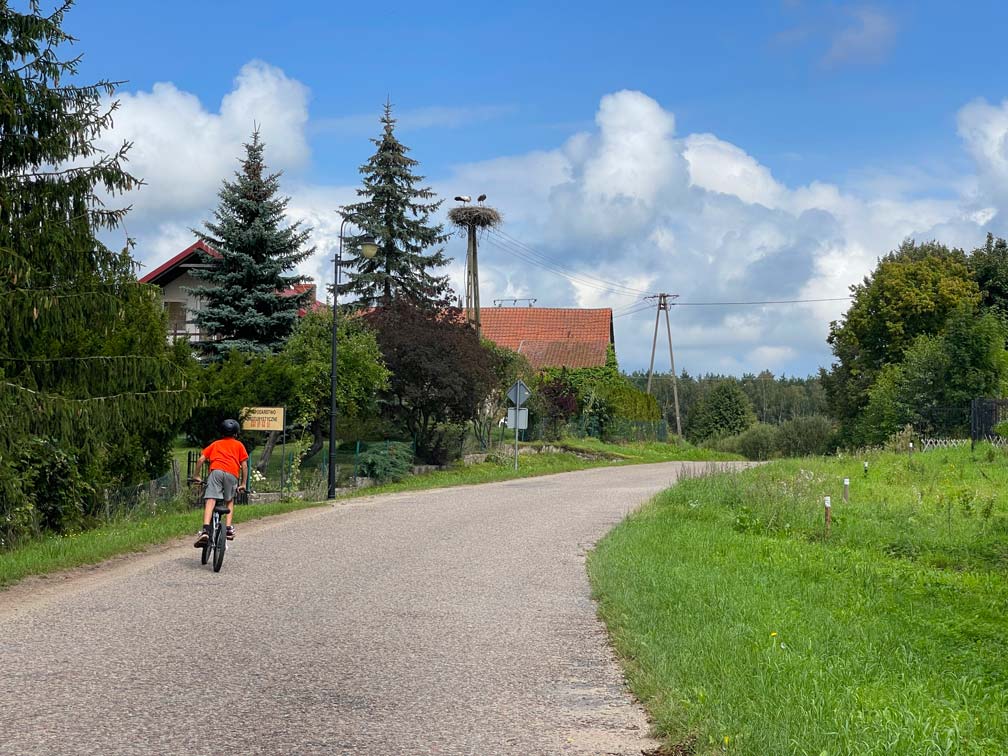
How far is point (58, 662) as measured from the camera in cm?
727

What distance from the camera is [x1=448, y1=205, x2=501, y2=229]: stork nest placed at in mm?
49594

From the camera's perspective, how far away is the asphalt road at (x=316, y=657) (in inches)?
222

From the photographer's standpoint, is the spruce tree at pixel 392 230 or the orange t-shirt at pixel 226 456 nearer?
the orange t-shirt at pixel 226 456

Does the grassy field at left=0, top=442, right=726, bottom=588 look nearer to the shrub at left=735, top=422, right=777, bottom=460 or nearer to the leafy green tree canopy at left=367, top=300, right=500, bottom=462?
the leafy green tree canopy at left=367, top=300, right=500, bottom=462

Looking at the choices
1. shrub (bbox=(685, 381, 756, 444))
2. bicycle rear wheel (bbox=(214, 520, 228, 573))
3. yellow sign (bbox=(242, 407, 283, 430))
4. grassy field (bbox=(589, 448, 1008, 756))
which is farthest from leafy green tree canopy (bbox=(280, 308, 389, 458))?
shrub (bbox=(685, 381, 756, 444))

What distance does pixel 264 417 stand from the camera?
24.5 m

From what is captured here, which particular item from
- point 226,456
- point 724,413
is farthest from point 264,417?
point 724,413

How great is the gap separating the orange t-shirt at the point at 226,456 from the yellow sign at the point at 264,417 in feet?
37.0

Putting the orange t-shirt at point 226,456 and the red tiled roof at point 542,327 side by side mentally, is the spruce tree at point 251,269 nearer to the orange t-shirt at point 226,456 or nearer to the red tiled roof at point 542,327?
the orange t-shirt at point 226,456

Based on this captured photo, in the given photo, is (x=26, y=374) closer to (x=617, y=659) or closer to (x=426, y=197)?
(x=617, y=659)

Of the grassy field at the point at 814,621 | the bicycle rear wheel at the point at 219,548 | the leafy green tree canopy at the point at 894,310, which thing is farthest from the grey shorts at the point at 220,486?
the leafy green tree canopy at the point at 894,310

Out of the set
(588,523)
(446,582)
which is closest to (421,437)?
(588,523)

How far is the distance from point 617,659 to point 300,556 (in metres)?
6.89

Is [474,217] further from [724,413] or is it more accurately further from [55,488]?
[724,413]
